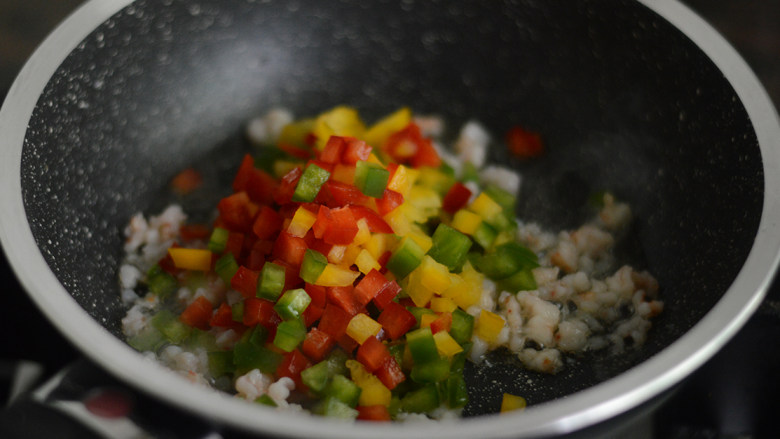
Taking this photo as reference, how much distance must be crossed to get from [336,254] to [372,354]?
172mm

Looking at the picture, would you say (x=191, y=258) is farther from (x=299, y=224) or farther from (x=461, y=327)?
(x=461, y=327)

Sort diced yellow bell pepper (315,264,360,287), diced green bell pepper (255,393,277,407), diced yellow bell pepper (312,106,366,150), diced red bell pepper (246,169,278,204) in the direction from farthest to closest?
diced yellow bell pepper (312,106,366,150) → diced red bell pepper (246,169,278,204) → diced yellow bell pepper (315,264,360,287) → diced green bell pepper (255,393,277,407)

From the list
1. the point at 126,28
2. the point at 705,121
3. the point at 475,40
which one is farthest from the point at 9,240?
the point at 705,121

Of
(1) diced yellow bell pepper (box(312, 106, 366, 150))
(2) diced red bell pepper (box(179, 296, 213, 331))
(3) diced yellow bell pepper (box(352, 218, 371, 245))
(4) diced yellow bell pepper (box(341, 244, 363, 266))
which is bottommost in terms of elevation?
(2) diced red bell pepper (box(179, 296, 213, 331))

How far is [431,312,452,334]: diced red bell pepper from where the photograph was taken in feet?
3.65

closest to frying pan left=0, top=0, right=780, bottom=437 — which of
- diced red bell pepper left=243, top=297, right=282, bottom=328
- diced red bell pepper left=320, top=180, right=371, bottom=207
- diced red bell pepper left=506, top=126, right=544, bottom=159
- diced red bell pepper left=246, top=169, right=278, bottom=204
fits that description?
diced red bell pepper left=506, top=126, right=544, bottom=159

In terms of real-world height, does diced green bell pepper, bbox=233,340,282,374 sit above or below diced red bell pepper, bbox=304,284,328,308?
below

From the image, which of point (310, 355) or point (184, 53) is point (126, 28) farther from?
point (310, 355)

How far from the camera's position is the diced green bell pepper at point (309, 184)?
117 cm

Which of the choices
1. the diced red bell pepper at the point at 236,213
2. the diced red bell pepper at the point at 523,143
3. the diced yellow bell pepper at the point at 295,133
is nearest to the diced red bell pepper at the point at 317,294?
the diced red bell pepper at the point at 236,213

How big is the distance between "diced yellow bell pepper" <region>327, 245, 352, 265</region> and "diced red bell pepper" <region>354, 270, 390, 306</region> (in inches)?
2.0

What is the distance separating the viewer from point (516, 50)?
56.4 inches

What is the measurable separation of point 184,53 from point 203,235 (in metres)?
0.37

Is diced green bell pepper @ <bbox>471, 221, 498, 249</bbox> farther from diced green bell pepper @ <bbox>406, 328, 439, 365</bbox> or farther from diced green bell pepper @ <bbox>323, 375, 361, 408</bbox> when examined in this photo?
diced green bell pepper @ <bbox>323, 375, 361, 408</bbox>
